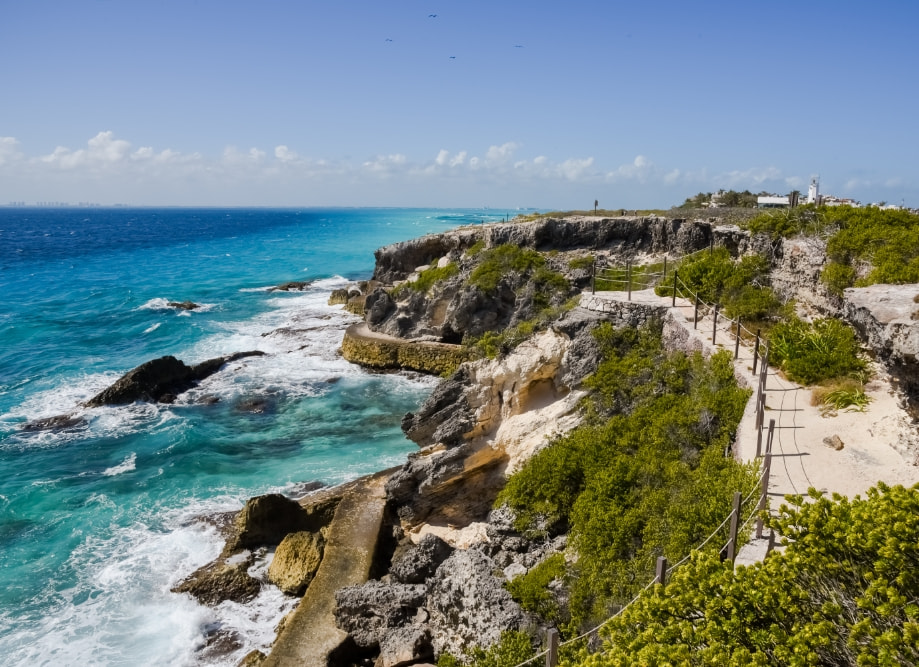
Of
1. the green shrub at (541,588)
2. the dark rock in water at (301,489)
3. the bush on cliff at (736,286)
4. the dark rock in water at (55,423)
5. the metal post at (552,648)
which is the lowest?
the dark rock in water at (301,489)

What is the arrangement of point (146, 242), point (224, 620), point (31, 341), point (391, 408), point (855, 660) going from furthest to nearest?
point (146, 242), point (31, 341), point (391, 408), point (224, 620), point (855, 660)

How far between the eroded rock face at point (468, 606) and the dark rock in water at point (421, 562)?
1.03 metres

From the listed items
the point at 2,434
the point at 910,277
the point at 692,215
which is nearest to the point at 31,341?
the point at 2,434

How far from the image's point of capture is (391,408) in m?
27.7

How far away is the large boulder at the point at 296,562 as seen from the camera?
1549 cm

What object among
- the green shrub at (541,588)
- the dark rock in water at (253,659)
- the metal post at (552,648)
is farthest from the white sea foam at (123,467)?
the metal post at (552,648)

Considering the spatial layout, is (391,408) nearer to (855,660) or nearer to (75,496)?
(75,496)

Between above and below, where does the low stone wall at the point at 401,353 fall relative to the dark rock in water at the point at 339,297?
below

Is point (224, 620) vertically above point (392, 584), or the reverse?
point (392, 584)

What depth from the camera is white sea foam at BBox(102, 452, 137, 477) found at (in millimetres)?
22278

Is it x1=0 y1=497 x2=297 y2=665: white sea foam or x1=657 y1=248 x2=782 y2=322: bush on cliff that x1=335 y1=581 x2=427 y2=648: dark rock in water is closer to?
x1=0 y1=497 x2=297 y2=665: white sea foam

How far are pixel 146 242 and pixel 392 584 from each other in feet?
389

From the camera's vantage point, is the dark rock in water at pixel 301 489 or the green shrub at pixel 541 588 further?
the dark rock in water at pixel 301 489

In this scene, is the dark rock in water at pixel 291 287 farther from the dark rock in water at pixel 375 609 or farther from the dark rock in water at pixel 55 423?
the dark rock in water at pixel 375 609
